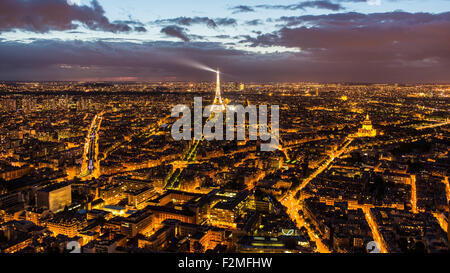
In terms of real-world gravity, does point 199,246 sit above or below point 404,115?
below

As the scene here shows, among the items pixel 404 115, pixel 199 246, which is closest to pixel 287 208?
pixel 199 246

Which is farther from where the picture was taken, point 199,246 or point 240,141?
point 240,141

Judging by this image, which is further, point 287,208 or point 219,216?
point 287,208

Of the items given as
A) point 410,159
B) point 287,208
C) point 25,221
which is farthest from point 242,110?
point 25,221

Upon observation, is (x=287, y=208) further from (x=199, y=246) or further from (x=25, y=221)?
(x=25, y=221)

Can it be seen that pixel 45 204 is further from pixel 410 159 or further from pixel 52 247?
pixel 410 159

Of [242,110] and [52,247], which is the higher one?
[242,110]

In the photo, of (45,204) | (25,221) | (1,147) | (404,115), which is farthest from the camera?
(404,115)
